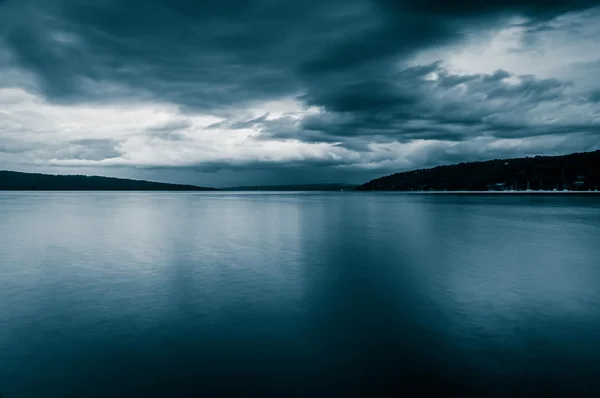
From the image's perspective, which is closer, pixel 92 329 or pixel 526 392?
pixel 526 392

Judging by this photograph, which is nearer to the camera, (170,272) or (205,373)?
(205,373)

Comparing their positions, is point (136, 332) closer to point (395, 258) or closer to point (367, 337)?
point (367, 337)

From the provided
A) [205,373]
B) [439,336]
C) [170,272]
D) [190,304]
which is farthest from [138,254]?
[439,336]

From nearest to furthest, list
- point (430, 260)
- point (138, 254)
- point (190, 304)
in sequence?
1. point (190, 304)
2. point (430, 260)
3. point (138, 254)

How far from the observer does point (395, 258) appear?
83.1 ft

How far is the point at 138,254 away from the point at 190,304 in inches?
542

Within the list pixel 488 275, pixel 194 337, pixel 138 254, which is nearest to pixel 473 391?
pixel 194 337

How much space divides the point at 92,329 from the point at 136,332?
1572 millimetres

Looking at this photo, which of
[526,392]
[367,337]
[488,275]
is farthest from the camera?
[488,275]

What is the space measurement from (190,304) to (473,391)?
1019cm

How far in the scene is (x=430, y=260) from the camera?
2447cm

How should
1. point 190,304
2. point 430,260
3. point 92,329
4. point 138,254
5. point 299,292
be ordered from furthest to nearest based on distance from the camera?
point 138,254 → point 430,260 → point 299,292 → point 190,304 → point 92,329

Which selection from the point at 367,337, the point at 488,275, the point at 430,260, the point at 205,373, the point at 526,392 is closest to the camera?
the point at 526,392

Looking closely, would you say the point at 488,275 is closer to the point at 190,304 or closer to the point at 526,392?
the point at 526,392
